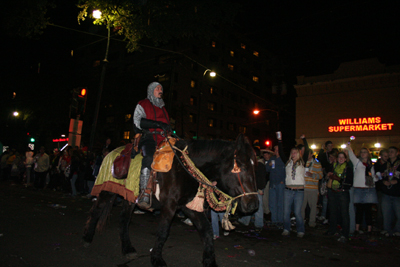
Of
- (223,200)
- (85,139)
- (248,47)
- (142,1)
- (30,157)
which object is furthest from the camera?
(248,47)

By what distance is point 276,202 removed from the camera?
316 inches

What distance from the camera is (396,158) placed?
24.6 ft

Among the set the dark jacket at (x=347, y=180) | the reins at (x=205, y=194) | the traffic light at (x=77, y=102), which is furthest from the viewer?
the traffic light at (x=77, y=102)

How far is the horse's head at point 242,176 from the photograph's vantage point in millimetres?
3777

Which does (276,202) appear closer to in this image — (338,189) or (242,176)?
(338,189)

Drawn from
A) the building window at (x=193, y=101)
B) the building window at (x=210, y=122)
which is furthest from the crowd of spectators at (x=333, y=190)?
the building window at (x=210, y=122)

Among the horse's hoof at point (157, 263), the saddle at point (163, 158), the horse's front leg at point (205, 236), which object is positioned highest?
the saddle at point (163, 158)

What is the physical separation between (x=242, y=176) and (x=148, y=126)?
1.63 m

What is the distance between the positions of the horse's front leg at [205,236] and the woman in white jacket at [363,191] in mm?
5327

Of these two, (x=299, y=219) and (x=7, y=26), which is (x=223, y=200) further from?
(x=7, y=26)

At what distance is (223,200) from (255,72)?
192 feet

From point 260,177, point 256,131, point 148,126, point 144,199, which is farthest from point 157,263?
point 256,131

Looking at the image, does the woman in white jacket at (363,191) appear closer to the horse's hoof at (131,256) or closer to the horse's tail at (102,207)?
the horse's hoof at (131,256)

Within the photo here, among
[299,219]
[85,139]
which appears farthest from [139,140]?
[85,139]
